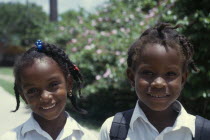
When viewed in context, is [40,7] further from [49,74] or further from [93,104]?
[49,74]

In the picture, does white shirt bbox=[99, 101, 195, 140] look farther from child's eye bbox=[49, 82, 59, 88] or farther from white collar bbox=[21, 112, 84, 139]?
child's eye bbox=[49, 82, 59, 88]

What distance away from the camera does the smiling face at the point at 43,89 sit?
6.63 ft

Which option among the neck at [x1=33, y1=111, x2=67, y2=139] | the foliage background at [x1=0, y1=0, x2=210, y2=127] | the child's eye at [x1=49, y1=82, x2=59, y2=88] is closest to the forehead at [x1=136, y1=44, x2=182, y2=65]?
the child's eye at [x1=49, y1=82, x2=59, y2=88]

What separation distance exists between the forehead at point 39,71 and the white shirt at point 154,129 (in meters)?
0.48

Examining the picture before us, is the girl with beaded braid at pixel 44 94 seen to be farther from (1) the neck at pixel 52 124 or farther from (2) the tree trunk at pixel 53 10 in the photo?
(2) the tree trunk at pixel 53 10

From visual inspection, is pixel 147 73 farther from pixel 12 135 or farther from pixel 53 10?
pixel 53 10

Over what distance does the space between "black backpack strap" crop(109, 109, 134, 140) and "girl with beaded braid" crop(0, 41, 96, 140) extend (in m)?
0.25

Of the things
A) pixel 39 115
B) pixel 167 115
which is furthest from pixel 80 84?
pixel 167 115

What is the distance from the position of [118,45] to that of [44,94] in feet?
13.2

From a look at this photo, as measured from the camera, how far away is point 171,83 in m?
1.94

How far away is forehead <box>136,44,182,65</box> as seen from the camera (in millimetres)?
1927

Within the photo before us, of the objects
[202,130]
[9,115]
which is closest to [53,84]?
[202,130]

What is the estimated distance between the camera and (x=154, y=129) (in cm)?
199

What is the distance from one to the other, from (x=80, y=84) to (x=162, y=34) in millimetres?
778
